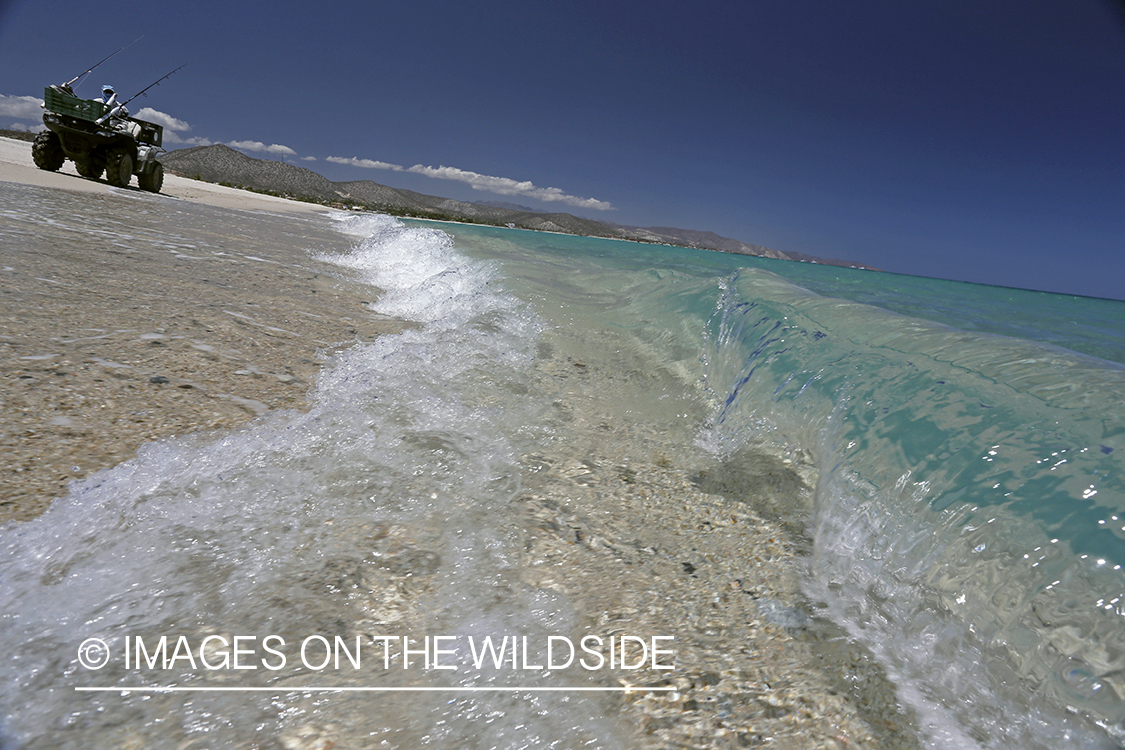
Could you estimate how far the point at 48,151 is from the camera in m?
16.2

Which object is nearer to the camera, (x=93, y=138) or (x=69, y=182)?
(x=69, y=182)

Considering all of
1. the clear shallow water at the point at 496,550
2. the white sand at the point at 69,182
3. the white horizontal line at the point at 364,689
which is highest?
the white sand at the point at 69,182

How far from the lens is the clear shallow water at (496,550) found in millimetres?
1256

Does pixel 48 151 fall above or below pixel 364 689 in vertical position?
above

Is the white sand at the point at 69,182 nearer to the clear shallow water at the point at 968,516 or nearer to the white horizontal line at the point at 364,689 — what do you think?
the white horizontal line at the point at 364,689

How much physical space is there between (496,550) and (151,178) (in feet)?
73.7

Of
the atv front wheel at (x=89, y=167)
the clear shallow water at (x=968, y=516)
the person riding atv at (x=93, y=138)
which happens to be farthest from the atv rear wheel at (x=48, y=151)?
the clear shallow water at (x=968, y=516)

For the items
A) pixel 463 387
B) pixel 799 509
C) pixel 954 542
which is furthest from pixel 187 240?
pixel 954 542

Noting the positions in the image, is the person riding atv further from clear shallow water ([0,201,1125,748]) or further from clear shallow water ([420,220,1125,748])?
clear shallow water ([420,220,1125,748])

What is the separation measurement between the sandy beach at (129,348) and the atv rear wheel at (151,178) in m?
15.3

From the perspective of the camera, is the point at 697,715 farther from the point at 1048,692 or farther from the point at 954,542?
the point at 954,542

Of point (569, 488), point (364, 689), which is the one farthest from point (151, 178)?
point (364, 689)

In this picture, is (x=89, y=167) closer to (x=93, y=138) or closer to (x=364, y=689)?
(x=93, y=138)

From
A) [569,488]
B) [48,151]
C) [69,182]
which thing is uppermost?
[48,151]
